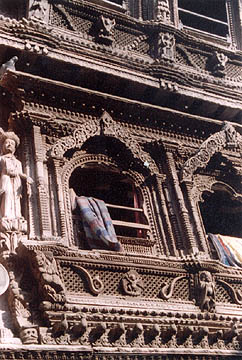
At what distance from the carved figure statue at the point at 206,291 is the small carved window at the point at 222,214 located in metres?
2.93

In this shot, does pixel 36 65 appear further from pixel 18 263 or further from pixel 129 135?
pixel 18 263

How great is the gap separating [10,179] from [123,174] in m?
2.19

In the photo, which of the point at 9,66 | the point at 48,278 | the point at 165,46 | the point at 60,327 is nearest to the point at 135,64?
the point at 165,46

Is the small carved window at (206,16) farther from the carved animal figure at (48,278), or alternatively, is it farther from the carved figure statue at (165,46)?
the carved animal figure at (48,278)

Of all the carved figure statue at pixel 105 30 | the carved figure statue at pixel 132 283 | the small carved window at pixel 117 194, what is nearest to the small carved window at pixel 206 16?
the carved figure statue at pixel 105 30

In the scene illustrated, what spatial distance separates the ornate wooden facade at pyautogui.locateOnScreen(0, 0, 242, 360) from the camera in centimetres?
888

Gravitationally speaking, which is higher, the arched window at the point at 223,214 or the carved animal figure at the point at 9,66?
the carved animal figure at the point at 9,66

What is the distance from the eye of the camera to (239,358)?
9719 mm

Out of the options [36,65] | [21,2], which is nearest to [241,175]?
[36,65]

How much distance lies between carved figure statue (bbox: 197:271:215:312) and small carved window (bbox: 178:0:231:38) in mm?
6790

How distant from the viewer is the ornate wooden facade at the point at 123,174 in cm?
888

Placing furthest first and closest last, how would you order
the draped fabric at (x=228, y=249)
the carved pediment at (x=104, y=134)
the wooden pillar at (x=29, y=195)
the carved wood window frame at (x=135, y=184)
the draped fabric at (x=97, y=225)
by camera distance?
the draped fabric at (x=228, y=249) < the carved pediment at (x=104, y=134) < the carved wood window frame at (x=135, y=184) < the draped fabric at (x=97, y=225) < the wooden pillar at (x=29, y=195)

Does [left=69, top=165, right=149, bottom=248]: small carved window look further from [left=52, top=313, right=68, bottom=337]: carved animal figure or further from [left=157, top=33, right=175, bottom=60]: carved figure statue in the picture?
[left=157, top=33, right=175, bottom=60]: carved figure statue

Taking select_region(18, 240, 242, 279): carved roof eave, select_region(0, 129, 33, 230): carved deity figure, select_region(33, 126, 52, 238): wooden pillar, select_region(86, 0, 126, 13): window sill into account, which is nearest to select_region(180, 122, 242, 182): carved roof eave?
select_region(18, 240, 242, 279): carved roof eave
